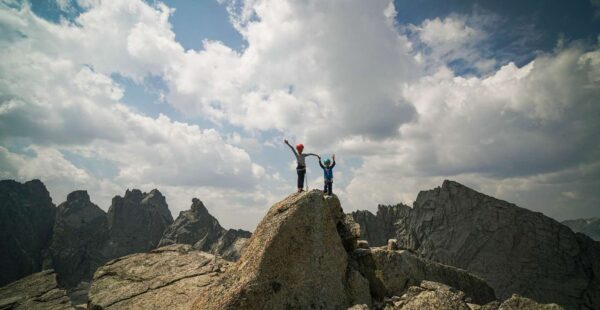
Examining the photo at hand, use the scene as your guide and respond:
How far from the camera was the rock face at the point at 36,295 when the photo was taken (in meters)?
25.1

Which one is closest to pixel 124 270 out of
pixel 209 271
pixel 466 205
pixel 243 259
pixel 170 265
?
pixel 170 265

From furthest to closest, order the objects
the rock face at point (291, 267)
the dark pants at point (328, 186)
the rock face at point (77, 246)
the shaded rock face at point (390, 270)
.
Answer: the rock face at point (77, 246)
the dark pants at point (328, 186)
the shaded rock face at point (390, 270)
the rock face at point (291, 267)

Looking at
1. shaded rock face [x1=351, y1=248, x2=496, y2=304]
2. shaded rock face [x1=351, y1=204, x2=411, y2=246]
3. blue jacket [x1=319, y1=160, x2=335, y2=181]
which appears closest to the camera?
shaded rock face [x1=351, y1=248, x2=496, y2=304]

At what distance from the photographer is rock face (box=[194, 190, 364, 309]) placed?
1312cm

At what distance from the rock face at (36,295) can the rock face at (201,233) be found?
119m

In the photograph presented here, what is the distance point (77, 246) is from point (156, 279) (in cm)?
19258

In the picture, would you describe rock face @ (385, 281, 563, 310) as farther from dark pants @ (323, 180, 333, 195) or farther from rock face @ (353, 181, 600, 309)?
rock face @ (353, 181, 600, 309)

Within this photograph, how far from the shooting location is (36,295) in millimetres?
26906

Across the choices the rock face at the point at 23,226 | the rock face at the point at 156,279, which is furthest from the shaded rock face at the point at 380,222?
the rock face at the point at 23,226

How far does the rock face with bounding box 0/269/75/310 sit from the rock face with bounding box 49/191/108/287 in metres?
143

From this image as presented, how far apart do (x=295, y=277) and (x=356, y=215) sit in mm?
144491

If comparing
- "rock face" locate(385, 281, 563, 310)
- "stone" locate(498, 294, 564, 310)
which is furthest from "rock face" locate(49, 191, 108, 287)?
"stone" locate(498, 294, 564, 310)

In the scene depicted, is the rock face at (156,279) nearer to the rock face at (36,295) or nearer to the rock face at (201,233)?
the rock face at (36,295)

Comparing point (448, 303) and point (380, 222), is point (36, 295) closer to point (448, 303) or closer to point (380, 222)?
point (448, 303)
